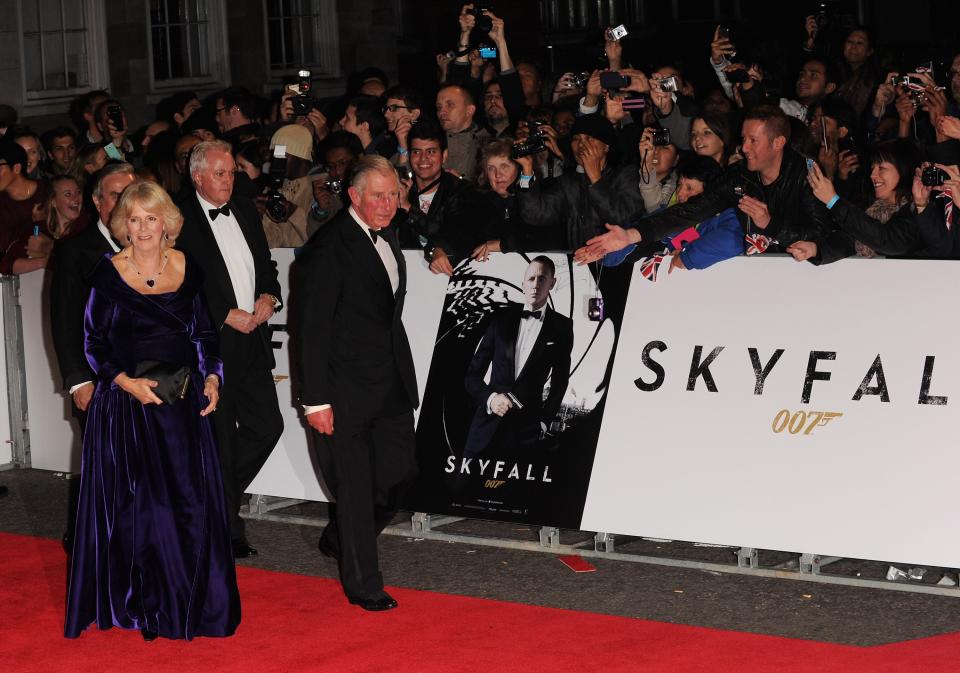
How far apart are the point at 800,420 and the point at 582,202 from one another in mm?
1824

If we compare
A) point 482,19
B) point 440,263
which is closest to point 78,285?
point 440,263

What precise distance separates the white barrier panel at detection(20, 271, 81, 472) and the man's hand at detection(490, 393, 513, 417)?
3.20m

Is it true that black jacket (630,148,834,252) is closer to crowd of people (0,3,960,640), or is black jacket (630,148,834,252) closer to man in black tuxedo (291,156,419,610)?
crowd of people (0,3,960,640)

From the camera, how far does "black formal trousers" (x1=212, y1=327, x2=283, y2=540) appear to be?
7223 millimetres

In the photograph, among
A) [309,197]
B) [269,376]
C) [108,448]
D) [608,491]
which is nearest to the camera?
[108,448]

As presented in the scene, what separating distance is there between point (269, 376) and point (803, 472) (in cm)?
275

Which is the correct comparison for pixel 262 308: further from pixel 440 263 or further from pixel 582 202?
pixel 582 202

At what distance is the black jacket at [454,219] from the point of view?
766 cm

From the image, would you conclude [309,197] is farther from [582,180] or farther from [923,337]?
[923,337]

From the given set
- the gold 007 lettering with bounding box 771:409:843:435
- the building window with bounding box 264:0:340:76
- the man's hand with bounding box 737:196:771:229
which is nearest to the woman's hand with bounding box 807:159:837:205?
the man's hand with bounding box 737:196:771:229

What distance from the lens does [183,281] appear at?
241 inches

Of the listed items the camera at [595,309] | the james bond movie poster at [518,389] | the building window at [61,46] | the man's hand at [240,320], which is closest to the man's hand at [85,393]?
the man's hand at [240,320]

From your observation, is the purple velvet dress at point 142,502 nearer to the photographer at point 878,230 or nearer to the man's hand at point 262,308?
the man's hand at point 262,308

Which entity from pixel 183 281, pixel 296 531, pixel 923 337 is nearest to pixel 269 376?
pixel 296 531
